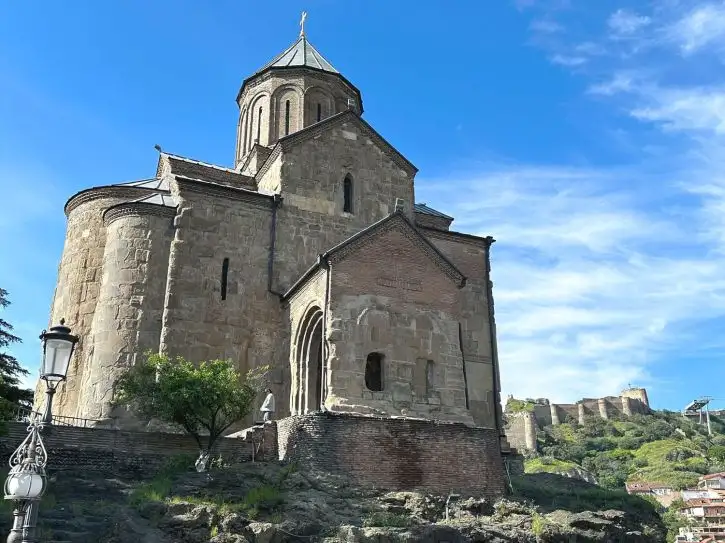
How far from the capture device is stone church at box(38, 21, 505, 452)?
1553 cm

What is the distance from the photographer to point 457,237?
2173 centimetres

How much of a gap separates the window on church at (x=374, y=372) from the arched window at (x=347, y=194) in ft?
19.2

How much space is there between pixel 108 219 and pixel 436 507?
11.7 meters

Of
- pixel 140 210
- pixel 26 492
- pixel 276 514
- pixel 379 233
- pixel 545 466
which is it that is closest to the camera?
pixel 26 492

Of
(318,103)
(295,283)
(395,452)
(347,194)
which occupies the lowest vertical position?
(395,452)

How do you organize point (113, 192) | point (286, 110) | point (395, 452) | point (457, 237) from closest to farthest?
1. point (395, 452)
2. point (113, 192)
3. point (457, 237)
4. point (286, 110)

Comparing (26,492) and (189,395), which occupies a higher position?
(189,395)

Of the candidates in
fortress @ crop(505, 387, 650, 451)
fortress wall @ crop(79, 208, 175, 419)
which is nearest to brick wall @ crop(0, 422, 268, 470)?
fortress wall @ crop(79, 208, 175, 419)

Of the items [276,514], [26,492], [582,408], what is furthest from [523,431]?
[26,492]

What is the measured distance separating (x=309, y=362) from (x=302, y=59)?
13044 mm

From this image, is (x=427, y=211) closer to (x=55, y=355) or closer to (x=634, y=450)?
(x=55, y=355)

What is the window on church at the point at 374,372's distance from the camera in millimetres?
15648

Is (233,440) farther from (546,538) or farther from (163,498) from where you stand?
(546,538)

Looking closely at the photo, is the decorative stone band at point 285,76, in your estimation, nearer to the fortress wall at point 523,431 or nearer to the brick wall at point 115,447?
the brick wall at point 115,447
